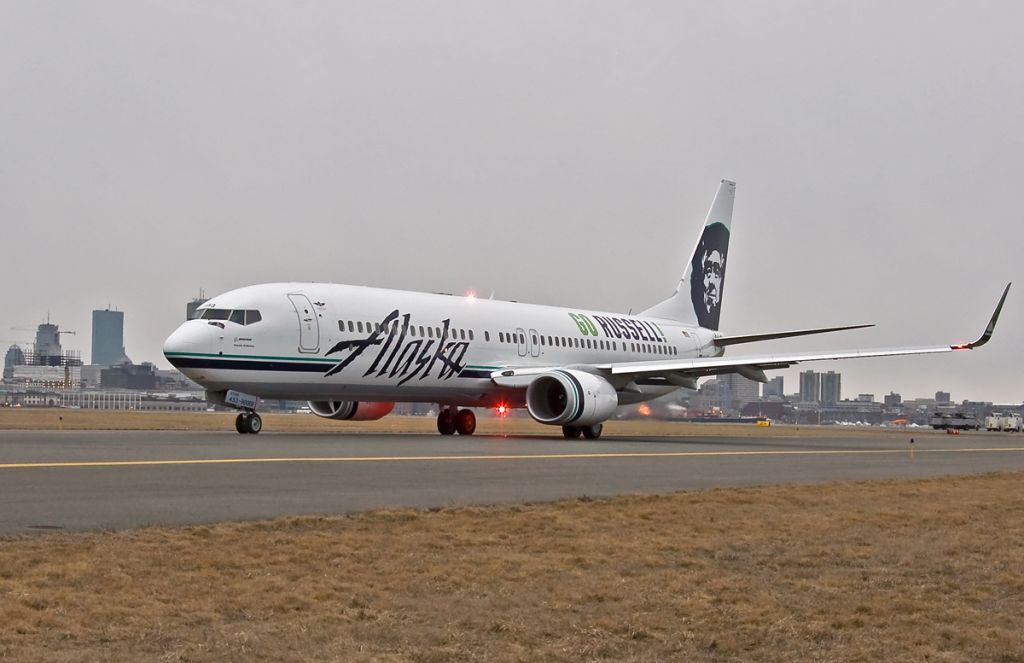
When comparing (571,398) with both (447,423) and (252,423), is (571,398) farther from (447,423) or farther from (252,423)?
(252,423)

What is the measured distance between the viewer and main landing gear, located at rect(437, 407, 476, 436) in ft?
126

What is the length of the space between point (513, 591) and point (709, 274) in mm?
43134

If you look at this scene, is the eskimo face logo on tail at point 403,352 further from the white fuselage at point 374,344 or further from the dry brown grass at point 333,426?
the dry brown grass at point 333,426

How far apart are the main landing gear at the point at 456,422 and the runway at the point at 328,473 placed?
32.4ft

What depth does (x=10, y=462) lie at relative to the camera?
16.8 metres

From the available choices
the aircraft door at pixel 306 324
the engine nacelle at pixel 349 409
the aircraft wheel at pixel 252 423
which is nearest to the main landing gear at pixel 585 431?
the engine nacelle at pixel 349 409

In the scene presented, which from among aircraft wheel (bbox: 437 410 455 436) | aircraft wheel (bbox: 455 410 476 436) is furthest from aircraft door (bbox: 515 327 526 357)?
aircraft wheel (bbox: 437 410 455 436)

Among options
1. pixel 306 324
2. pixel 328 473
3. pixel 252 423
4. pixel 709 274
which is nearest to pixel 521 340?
pixel 306 324

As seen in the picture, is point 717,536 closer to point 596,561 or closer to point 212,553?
point 596,561

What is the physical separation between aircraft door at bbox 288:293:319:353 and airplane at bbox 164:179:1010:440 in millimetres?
31

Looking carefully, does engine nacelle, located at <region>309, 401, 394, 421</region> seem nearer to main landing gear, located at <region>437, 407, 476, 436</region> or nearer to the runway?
main landing gear, located at <region>437, 407, 476, 436</region>

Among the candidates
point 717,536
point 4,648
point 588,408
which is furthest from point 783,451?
point 4,648

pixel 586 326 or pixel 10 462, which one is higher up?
pixel 586 326

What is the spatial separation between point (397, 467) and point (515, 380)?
17523mm
